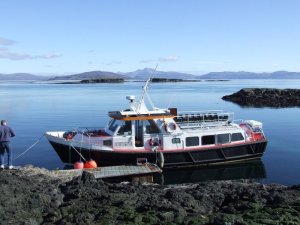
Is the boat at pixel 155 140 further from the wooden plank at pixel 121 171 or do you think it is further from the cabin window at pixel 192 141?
the wooden plank at pixel 121 171

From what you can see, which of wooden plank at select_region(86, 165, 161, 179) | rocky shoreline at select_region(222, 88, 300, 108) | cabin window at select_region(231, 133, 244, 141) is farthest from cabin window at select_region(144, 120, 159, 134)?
rocky shoreline at select_region(222, 88, 300, 108)

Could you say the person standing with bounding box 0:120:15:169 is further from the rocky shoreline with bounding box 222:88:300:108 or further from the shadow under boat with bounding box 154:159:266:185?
the rocky shoreline with bounding box 222:88:300:108

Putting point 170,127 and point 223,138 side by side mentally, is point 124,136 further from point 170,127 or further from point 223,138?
point 223,138

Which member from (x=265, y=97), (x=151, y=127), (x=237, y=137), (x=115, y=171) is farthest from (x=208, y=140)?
(x=265, y=97)

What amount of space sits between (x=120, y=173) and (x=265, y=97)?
66303 mm

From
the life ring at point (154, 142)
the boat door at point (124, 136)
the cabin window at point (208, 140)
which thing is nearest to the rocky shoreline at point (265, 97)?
the cabin window at point (208, 140)

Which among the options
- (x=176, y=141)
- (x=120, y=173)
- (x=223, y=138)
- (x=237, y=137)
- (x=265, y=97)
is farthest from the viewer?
(x=265, y=97)

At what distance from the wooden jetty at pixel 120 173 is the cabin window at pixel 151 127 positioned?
2592 mm

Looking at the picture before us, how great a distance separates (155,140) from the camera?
21781 millimetres

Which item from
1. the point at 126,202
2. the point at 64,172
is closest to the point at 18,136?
the point at 64,172

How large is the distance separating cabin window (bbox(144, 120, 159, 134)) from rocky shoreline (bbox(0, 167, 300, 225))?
8162 mm

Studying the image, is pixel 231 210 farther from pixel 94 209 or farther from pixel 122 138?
pixel 122 138

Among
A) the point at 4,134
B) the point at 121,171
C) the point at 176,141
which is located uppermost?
the point at 4,134

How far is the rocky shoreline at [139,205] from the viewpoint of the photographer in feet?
34.0
